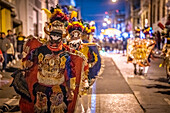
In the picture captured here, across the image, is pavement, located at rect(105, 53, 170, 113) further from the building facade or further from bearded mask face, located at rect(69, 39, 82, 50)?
the building facade

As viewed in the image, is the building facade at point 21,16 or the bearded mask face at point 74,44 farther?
the building facade at point 21,16

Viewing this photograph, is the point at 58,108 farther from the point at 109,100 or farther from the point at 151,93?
the point at 151,93

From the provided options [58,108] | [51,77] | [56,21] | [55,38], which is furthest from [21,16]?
[58,108]

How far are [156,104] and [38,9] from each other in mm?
30558

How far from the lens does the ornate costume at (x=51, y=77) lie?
5137 mm

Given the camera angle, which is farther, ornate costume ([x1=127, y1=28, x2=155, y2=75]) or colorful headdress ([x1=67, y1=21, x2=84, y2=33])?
ornate costume ([x1=127, y1=28, x2=155, y2=75])

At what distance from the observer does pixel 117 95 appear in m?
9.11

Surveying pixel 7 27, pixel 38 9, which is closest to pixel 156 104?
pixel 7 27

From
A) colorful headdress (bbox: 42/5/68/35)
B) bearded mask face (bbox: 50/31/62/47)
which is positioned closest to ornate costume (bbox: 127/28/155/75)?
colorful headdress (bbox: 42/5/68/35)

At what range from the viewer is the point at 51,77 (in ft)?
16.9

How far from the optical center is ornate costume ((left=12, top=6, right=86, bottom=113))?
202 inches

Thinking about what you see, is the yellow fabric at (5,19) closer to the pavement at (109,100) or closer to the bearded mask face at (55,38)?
the pavement at (109,100)

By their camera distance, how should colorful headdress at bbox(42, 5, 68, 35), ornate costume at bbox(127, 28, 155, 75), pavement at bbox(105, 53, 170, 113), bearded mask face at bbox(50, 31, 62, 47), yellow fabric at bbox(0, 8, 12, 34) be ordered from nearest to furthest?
bearded mask face at bbox(50, 31, 62, 47), colorful headdress at bbox(42, 5, 68, 35), pavement at bbox(105, 53, 170, 113), ornate costume at bbox(127, 28, 155, 75), yellow fabric at bbox(0, 8, 12, 34)

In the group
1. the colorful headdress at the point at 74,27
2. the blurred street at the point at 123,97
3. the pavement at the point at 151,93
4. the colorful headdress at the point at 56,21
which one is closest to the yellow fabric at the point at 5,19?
the blurred street at the point at 123,97
